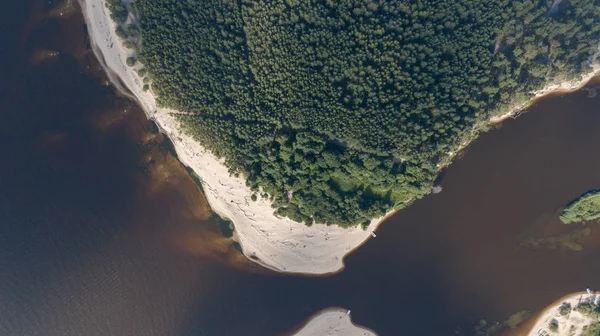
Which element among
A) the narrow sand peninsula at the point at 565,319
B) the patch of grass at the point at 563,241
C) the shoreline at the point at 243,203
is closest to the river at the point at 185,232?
the patch of grass at the point at 563,241

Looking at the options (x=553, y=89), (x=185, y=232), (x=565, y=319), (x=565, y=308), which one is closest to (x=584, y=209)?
(x=565, y=308)

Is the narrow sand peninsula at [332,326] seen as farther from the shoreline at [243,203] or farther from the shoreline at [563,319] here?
the shoreline at [563,319]

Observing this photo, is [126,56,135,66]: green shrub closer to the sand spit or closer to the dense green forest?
the dense green forest

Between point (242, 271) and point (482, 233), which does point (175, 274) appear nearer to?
point (242, 271)

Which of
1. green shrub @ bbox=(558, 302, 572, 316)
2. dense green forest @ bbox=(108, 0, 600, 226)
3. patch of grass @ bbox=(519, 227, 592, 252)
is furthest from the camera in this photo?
patch of grass @ bbox=(519, 227, 592, 252)

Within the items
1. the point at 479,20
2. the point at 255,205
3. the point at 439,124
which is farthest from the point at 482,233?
the point at 255,205

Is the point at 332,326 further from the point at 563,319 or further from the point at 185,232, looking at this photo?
the point at 563,319

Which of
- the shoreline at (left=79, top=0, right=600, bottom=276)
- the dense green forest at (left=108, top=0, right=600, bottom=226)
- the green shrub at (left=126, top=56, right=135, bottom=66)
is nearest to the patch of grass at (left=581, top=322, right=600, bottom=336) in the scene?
the shoreline at (left=79, top=0, right=600, bottom=276)
